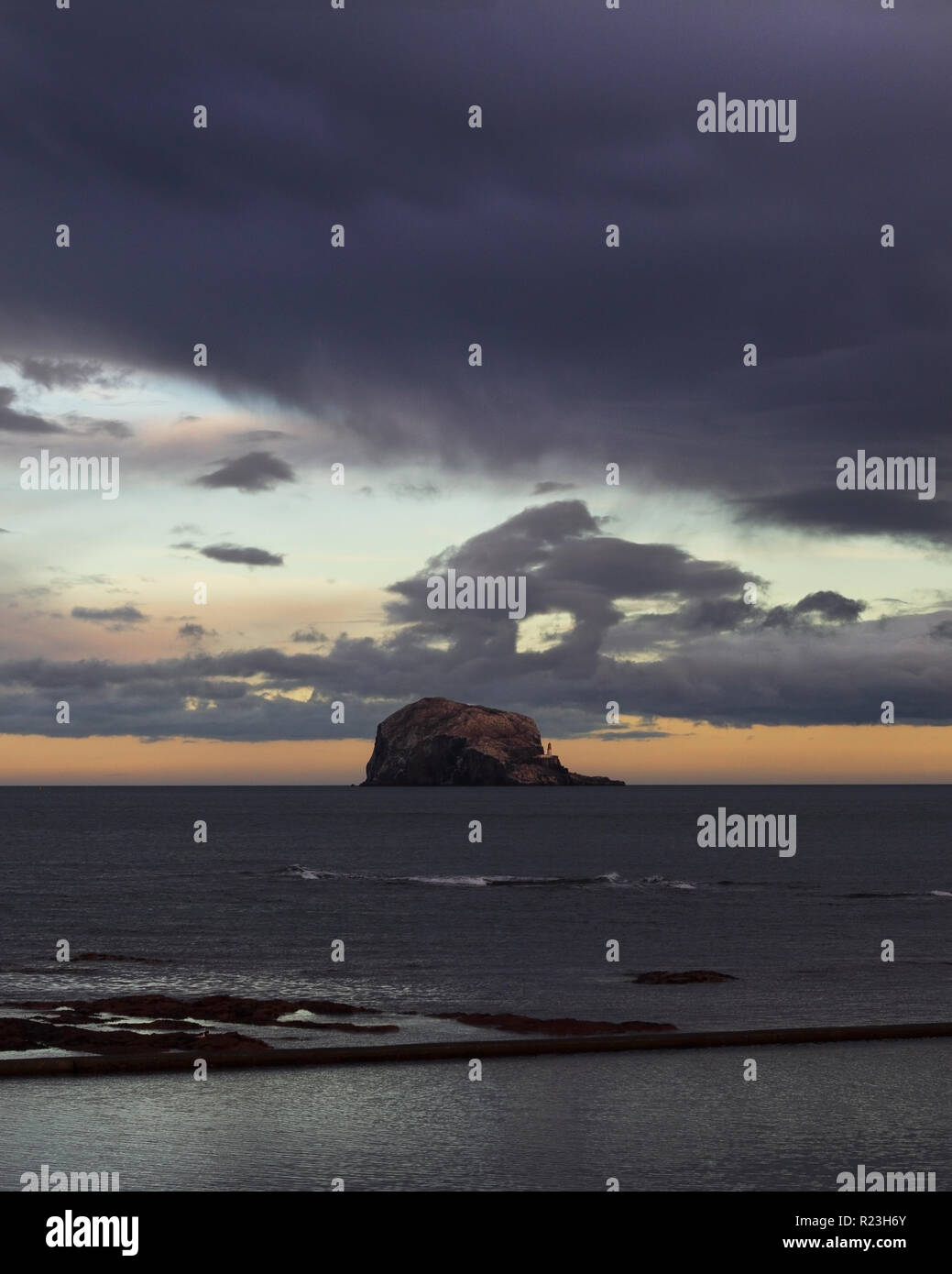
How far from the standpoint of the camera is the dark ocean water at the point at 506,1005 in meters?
20.8

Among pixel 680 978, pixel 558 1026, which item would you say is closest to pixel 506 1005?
pixel 680 978

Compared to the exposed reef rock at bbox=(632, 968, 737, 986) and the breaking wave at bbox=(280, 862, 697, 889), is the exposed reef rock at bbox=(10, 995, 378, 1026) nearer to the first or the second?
the exposed reef rock at bbox=(632, 968, 737, 986)

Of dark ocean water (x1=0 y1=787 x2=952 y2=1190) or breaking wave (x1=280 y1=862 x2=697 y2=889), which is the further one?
breaking wave (x1=280 y1=862 x2=697 y2=889)

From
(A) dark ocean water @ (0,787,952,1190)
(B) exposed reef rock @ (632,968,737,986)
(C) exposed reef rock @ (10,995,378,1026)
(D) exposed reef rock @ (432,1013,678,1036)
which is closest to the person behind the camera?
(A) dark ocean water @ (0,787,952,1190)

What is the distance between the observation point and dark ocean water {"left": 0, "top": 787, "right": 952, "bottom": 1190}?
2075 centimetres

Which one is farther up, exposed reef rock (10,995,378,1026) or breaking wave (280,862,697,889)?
exposed reef rock (10,995,378,1026)

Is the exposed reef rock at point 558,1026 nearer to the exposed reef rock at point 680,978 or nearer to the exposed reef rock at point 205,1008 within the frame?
the exposed reef rock at point 205,1008

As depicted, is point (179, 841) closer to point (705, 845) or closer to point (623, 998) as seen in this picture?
point (705, 845)

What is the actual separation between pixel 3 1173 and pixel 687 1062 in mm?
14985

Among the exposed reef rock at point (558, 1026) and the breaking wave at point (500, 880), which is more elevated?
the exposed reef rock at point (558, 1026)

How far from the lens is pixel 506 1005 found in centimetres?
4575

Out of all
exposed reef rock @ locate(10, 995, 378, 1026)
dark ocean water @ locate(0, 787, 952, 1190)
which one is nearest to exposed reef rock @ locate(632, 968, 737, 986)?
dark ocean water @ locate(0, 787, 952, 1190)

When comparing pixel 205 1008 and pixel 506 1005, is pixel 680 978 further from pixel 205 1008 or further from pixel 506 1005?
pixel 205 1008

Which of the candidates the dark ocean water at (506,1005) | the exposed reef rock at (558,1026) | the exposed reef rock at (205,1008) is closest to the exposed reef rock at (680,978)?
the dark ocean water at (506,1005)
